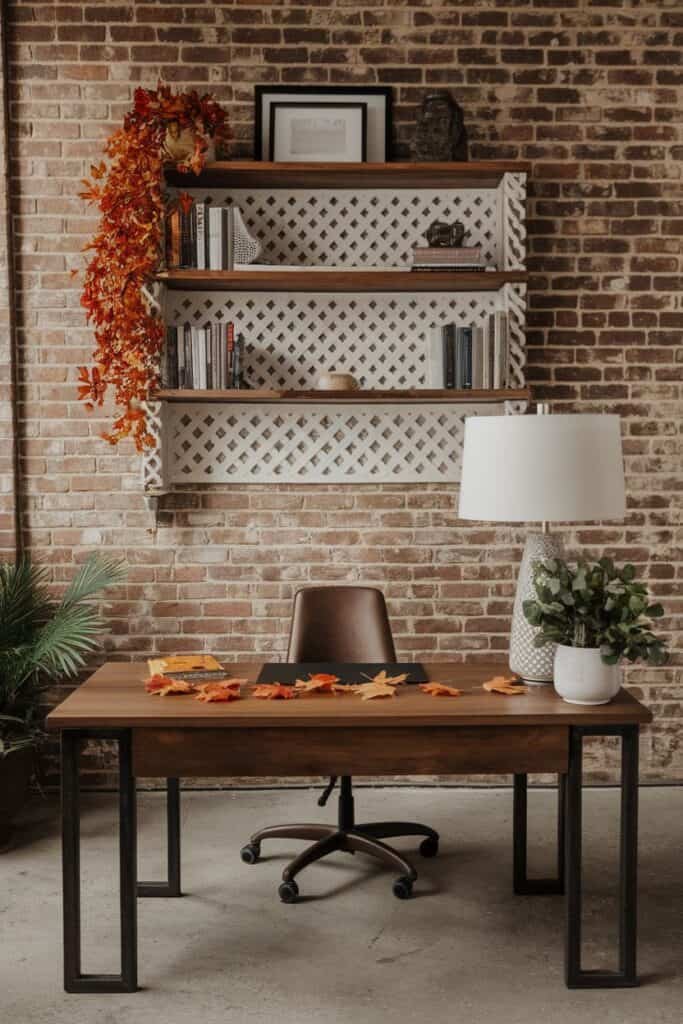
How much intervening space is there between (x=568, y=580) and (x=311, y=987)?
3.84ft

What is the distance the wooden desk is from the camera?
2.30m

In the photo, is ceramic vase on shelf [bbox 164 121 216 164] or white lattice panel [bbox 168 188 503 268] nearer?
ceramic vase on shelf [bbox 164 121 216 164]

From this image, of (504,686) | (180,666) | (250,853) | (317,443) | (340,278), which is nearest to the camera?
(504,686)

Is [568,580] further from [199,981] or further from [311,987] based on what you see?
[199,981]

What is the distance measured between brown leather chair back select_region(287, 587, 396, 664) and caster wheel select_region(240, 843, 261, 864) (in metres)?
0.61

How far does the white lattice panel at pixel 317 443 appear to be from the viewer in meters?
3.79

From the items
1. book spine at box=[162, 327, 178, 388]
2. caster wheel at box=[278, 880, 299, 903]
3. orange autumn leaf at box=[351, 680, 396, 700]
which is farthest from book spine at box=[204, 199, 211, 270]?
caster wheel at box=[278, 880, 299, 903]

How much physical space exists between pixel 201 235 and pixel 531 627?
1.93 metres

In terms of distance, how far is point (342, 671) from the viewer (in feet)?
9.14

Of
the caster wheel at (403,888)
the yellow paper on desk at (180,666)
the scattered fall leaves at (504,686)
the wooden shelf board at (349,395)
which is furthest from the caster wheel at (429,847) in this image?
the wooden shelf board at (349,395)

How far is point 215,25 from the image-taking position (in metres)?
3.71

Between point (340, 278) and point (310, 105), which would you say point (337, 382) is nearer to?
point (340, 278)

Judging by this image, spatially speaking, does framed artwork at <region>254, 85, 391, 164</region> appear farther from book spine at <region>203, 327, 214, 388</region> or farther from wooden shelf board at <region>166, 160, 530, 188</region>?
book spine at <region>203, 327, 214, 388</region>

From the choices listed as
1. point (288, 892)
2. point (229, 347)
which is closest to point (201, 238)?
point (229, 347)
